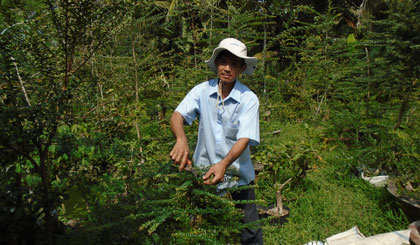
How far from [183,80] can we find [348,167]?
2.66m

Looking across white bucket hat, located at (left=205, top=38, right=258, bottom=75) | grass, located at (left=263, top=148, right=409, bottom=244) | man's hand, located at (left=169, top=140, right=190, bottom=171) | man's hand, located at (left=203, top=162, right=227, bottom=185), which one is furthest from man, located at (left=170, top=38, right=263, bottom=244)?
grass, located at (left=263, top=148, right=409, bottom=244)

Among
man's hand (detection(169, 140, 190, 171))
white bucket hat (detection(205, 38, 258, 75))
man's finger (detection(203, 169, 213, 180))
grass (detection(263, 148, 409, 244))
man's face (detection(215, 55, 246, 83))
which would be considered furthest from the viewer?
grass (detection(263, 148, 409, 244))

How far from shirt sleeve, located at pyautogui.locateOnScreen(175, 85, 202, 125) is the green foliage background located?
457mm

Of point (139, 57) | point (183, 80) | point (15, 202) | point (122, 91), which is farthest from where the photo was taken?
point (183, 80)

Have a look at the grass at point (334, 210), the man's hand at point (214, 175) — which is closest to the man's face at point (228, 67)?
the man's hand at point (214, 175)

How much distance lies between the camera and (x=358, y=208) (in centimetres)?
318

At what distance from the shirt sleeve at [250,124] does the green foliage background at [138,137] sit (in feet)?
1.81

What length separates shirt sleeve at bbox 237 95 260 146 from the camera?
5.82ft

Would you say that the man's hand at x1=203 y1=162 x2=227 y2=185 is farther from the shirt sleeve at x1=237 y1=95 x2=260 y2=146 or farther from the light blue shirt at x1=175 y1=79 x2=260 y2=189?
the light blue shirt at x1=175 y1=79 x2=260 y2=189

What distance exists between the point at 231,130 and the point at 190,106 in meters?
0.35

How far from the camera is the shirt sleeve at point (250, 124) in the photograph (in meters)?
1.77

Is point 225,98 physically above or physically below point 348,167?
above

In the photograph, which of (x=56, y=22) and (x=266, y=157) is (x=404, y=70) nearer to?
(x=266, y=157)

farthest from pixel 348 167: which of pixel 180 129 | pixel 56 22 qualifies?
pixel 56 22
